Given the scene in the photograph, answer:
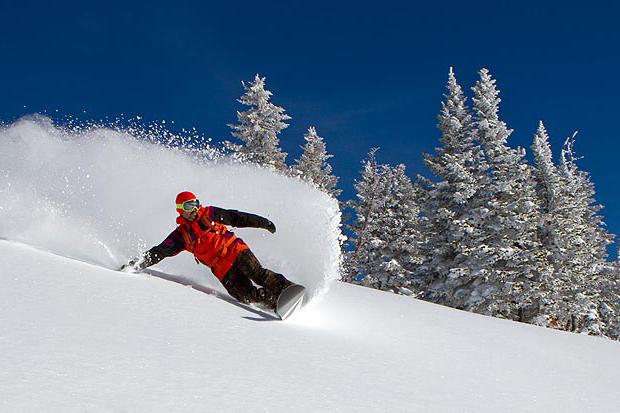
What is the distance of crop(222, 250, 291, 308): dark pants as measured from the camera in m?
5.82

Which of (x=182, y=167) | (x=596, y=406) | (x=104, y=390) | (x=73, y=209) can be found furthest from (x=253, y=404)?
(x=182, y=167)

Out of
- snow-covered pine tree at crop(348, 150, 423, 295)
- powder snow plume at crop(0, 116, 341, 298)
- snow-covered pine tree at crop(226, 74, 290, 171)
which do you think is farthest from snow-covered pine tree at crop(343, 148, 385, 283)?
powder snow plume at crop(0, 116, 341, 298)

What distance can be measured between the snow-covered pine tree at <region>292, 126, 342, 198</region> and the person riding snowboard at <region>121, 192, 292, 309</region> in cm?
2924

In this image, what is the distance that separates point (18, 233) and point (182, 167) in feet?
12.6

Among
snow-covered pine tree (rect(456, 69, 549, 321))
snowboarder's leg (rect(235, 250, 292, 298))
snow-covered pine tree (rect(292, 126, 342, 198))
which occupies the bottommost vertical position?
snowboarder's leg (rect(235, 250, 292, 298))

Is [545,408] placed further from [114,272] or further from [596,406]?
[114,272]

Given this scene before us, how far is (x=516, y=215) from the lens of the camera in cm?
2148

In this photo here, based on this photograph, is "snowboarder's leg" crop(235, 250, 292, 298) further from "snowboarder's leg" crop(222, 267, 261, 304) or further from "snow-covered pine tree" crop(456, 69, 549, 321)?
"snow-covered pine tree" crop(456, 69, 549, 321)

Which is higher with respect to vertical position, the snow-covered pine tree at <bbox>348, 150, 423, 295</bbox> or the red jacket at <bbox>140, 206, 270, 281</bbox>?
the snow-covered pine tree at <bbox>348, 150, 423, 295</bbox>

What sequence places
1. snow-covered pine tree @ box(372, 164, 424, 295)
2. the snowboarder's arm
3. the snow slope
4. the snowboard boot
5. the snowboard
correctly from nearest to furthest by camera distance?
the snow slope
the snowboard
the snowboard boot
the snowboarder's arm
snow-covered pine tree @ box(372, 164, 424, 295)

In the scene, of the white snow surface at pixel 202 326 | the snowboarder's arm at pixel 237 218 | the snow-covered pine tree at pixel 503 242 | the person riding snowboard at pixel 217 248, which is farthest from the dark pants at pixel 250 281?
the snow-covered pine tree at pixel 503 242

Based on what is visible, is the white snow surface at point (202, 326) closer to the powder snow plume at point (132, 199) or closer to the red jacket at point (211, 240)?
the powder snow plume at point (132, 199)

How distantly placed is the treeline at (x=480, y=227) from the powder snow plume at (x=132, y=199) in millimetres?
14294

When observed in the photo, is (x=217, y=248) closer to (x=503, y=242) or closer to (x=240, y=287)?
(x=240, y=287)
